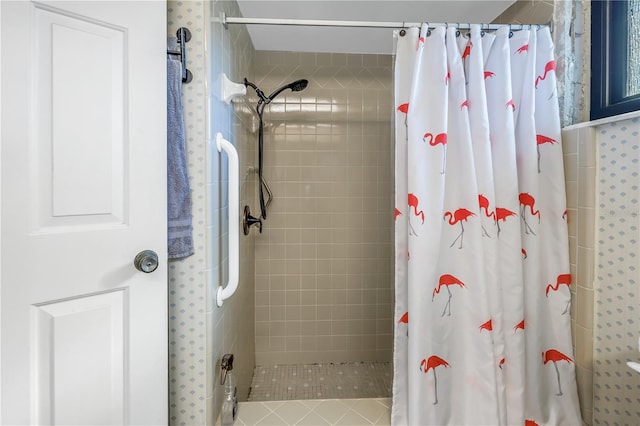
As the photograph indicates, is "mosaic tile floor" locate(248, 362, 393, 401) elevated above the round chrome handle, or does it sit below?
below

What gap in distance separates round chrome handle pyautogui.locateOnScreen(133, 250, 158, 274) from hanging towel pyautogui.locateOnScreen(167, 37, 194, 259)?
94 millimetres

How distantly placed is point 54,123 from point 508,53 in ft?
4.82

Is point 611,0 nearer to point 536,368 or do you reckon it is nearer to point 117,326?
point 536,368

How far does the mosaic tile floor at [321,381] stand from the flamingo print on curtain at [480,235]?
2.31ft

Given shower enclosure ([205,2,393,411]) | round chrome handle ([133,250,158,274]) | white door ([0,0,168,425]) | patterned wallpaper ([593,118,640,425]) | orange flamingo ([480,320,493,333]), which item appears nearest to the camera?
white door ([0,0,168,425])

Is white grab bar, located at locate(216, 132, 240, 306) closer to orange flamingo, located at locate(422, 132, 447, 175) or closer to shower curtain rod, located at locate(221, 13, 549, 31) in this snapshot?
shower curtain rod, located at locate(221, 13, 549, 31)

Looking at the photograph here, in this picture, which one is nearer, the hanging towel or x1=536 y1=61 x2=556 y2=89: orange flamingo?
the hanging towel

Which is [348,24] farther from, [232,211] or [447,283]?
[447,283]

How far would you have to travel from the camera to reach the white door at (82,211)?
72 cm

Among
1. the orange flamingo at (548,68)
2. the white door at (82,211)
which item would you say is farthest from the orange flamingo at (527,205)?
the white door at (82,211)

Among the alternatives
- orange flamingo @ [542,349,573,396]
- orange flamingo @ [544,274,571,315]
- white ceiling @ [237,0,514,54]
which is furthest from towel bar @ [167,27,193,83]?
orange flamingo @ [542,349,573,396]

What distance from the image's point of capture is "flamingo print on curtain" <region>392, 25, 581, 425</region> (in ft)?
3.59

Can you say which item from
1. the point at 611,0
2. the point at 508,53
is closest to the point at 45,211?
the point at 508,53

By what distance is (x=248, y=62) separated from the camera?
5.99 feet
